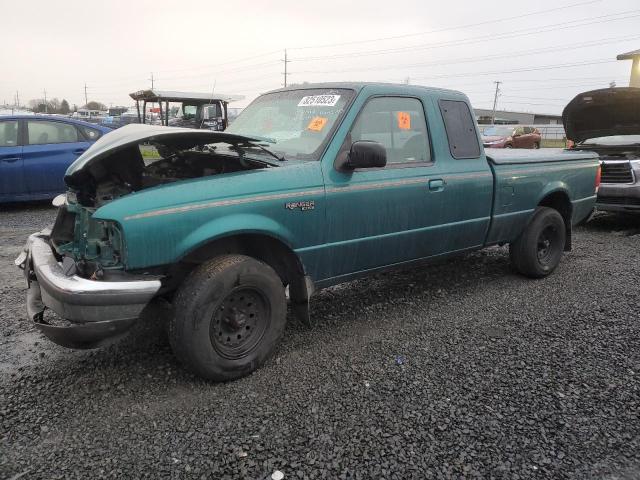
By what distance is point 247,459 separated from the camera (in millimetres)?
2324

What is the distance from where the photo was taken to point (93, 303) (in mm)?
2551

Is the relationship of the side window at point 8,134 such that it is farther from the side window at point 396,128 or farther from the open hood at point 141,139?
the side window at point 396,128

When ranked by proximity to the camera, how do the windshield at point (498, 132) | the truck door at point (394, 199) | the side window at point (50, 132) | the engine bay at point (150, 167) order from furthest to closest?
the windshield at point (498, 132)
the side window at point (50, 132)
the truck door at point (394, 199)
the engine bay at point (150, 167)

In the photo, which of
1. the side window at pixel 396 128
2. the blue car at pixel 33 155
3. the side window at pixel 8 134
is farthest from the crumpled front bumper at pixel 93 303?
the side window at pixel 8 134

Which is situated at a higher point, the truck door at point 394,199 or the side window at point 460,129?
the side window at point 460,129

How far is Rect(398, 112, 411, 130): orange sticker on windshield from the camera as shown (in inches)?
153

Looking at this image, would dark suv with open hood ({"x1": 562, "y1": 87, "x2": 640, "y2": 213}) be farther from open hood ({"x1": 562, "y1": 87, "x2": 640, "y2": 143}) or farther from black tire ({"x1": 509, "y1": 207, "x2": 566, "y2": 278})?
black tire ({"x1": 509, "y1": 207, "x2": 566, "y2": 278})

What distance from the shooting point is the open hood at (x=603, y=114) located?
804 cm

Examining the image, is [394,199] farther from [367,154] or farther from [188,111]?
[188,111]

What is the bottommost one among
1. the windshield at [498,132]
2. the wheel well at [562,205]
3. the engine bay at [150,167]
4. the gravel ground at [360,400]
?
the gravel ground at [360,400]

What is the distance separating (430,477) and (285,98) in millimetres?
3002

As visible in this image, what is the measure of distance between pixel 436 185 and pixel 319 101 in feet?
3.68

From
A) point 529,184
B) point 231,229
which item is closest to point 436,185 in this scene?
point 529,184

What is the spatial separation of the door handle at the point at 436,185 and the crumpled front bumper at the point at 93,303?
2214 mm
